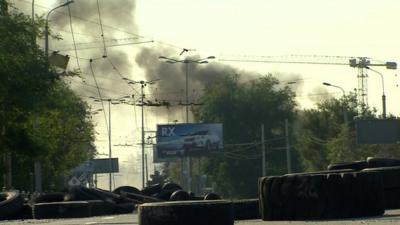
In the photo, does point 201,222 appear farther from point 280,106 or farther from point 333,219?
point 280,106

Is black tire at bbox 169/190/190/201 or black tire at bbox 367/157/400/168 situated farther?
black tire at bbox 169/190/190/201

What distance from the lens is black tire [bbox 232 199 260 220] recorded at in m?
19.1

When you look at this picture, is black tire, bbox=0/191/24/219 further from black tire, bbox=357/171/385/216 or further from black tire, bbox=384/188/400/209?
black tire, bbox=357/171/385/216

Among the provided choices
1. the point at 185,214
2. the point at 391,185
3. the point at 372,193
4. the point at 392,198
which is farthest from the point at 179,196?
the point at 185,214

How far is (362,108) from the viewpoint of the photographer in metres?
121

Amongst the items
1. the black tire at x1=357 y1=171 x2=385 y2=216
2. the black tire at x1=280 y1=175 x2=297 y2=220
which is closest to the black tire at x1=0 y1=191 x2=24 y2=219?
the black tire at x1=280 y1=175 x2=297 y2=220

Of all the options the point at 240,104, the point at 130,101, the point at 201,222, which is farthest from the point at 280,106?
the point at 201,222

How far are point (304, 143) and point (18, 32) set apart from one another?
9031 centimetres

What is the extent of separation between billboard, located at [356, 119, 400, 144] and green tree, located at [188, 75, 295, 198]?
35.2 metres

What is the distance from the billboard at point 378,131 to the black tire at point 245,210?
6642cm

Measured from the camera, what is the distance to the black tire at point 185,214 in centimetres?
1273

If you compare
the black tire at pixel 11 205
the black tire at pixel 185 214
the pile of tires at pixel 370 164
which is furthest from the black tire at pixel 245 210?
the black tire at pixel 11 205

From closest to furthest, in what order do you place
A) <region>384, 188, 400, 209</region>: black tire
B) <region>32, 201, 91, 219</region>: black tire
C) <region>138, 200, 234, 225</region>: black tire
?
1. <region>138, 200, 234, 225</region>: black tire
2. <region>384, 188, 400, 209</region>: black tire
3. <region>32, 201, 91, 219</region>: black tire

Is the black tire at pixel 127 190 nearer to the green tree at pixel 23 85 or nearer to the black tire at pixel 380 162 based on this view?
the green tree at pixel 23 85
